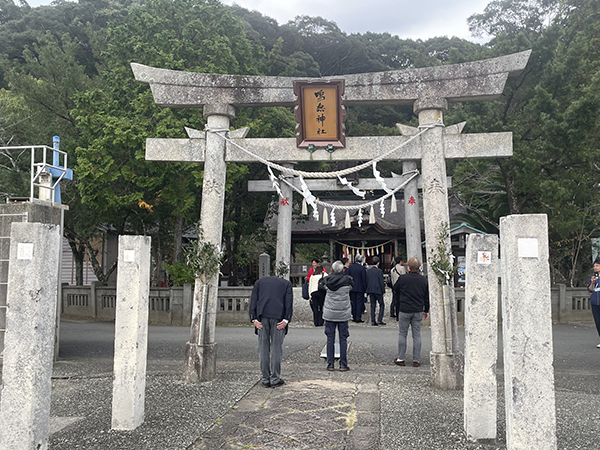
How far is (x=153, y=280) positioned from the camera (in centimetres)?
2241

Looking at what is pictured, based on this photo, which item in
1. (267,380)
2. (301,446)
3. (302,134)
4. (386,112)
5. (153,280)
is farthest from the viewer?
(386,112)

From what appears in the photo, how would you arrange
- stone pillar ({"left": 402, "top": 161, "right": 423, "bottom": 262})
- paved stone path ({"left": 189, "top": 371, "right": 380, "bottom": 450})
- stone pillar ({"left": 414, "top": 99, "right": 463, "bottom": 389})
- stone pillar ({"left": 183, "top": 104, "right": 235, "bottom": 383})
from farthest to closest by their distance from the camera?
1. stone pillar ({"left": 402, "top": 161, "right": 423, "bottom": 262})
2. stone pillar ({"left": 183, "top": 104, "right": 235, "bottom": 383})
3. stone pillar ({"left": 414, "top": 99, "right": 463, "bottom": 389})
4. paved stone path ({"left": 189, "top": 371, "right": 380, "bottom": 450})

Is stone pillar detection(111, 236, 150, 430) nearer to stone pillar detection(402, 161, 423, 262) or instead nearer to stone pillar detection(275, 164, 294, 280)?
stone pillar detection(275, 164, 294, 280)

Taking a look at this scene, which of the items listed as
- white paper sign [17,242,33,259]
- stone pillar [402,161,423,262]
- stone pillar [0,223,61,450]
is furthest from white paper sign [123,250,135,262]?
stone pillar [402,161,423,262]

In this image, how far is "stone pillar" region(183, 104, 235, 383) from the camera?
7.30 metres

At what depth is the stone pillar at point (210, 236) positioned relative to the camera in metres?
7.30

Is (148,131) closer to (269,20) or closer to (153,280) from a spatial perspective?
(153,280)

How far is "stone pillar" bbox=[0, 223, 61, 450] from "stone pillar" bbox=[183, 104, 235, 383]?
304 cm

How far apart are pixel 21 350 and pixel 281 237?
11961 mm

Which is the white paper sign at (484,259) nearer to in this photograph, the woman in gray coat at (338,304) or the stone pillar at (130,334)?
the woman in gray coat at (338,304)

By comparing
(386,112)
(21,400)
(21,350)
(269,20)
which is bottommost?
(21,400)

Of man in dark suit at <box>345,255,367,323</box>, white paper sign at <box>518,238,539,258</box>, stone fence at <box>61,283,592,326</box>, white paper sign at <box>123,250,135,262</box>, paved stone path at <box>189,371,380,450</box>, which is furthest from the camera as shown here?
stone fence at <box>61,283,592,326</box>

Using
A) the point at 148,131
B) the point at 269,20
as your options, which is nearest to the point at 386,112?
the point at 269,20

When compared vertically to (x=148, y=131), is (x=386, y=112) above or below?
above
